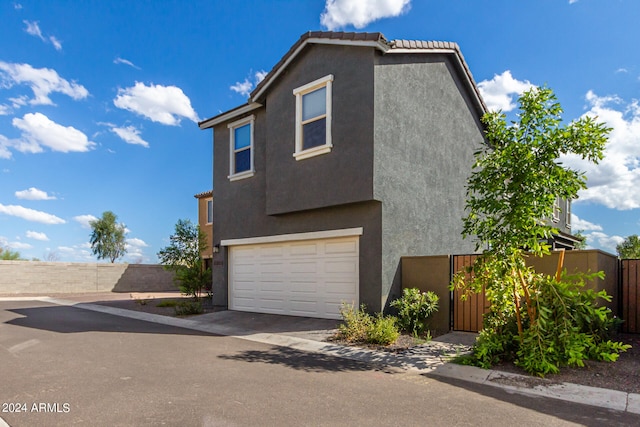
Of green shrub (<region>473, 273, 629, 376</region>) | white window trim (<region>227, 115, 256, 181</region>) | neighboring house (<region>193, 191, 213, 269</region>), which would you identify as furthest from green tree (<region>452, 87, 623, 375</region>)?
neighboring house (<region>193, 191, 213, 269</region>)

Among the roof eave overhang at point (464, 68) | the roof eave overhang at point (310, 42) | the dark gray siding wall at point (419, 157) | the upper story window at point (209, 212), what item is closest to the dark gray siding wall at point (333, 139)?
the roof eave overhang at point (310, 42)

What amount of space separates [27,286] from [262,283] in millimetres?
17442

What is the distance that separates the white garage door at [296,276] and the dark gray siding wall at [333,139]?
128 centimetres

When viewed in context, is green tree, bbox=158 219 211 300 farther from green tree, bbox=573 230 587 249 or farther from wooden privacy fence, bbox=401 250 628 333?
green tree, bbox=573 230 587 249

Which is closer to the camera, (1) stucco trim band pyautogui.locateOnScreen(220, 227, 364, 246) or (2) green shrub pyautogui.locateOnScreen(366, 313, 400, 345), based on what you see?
(2) green shrub pyautogui.locateOnScreen(366, 313, 400, 345)

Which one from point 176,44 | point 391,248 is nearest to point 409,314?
point 391,248

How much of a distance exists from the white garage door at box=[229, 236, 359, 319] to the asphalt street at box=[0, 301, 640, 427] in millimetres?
3022

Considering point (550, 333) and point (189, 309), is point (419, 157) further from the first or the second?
point (189, 309)

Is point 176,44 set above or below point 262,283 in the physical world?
above

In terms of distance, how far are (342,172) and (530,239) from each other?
484cm

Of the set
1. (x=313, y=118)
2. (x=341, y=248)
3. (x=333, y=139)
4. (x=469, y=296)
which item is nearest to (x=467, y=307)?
(x=469, y=296)

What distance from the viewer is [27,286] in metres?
A: 22.5

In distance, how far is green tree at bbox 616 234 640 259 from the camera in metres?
19.5

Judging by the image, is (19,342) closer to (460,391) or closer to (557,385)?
(460,391)
